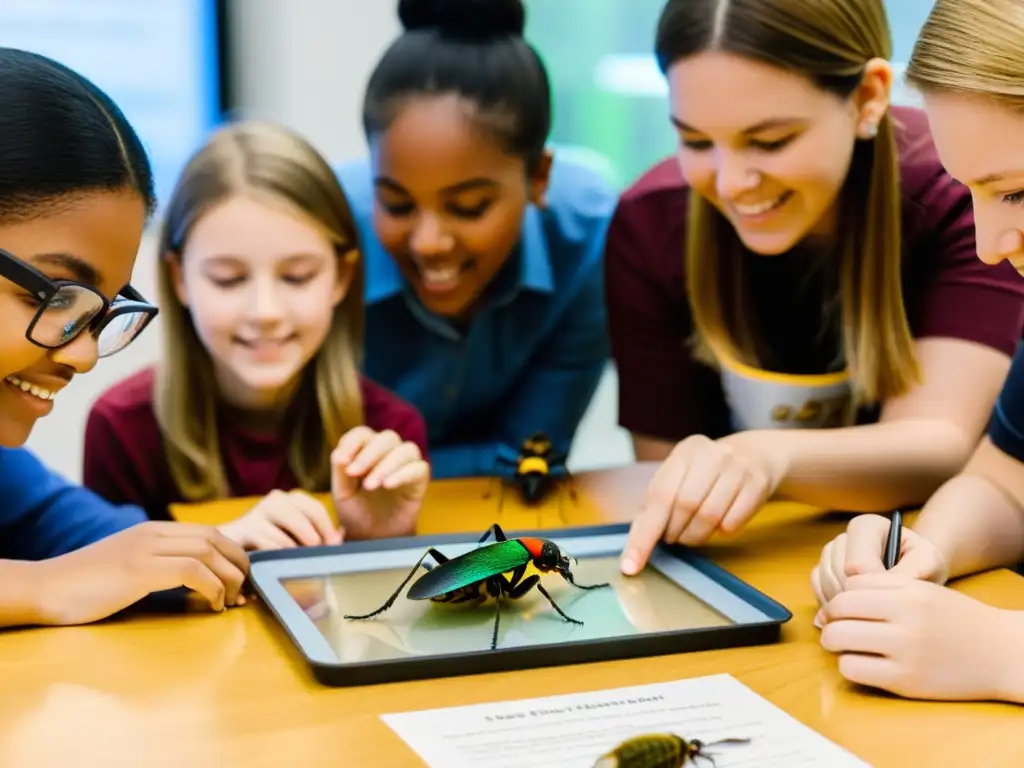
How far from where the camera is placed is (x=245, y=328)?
4.97 ft

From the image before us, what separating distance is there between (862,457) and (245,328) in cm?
73

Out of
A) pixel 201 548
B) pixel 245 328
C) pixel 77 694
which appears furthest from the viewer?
pixel 245 328

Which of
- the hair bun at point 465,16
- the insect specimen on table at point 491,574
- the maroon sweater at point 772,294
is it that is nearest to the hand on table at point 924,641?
the insect specimen on table at point 491,574

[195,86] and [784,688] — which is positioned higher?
[195,86]

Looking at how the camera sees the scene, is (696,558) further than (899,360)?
No

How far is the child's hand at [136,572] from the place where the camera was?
39.0 inches

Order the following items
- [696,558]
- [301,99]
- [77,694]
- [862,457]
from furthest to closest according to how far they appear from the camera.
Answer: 1. [301,99]
2. [862,457]
3. [696,558]
4. [77,694]

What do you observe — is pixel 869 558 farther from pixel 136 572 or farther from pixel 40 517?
pixel 40 517

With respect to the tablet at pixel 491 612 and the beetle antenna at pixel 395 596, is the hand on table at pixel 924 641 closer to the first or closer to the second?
the tablet at pixel 491 612

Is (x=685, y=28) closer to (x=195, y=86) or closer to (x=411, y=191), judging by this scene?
(x=411, y=191)

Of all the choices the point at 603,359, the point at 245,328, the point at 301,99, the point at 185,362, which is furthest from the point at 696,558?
the point at 301,99

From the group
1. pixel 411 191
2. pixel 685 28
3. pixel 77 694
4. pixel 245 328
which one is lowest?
pixel 77 694

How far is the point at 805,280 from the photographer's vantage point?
1.55 metres

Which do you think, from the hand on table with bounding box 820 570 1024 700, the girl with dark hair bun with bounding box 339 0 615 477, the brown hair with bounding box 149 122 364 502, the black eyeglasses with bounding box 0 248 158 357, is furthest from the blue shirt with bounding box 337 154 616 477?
the hand on table with bounding box 820 570 1024 700
